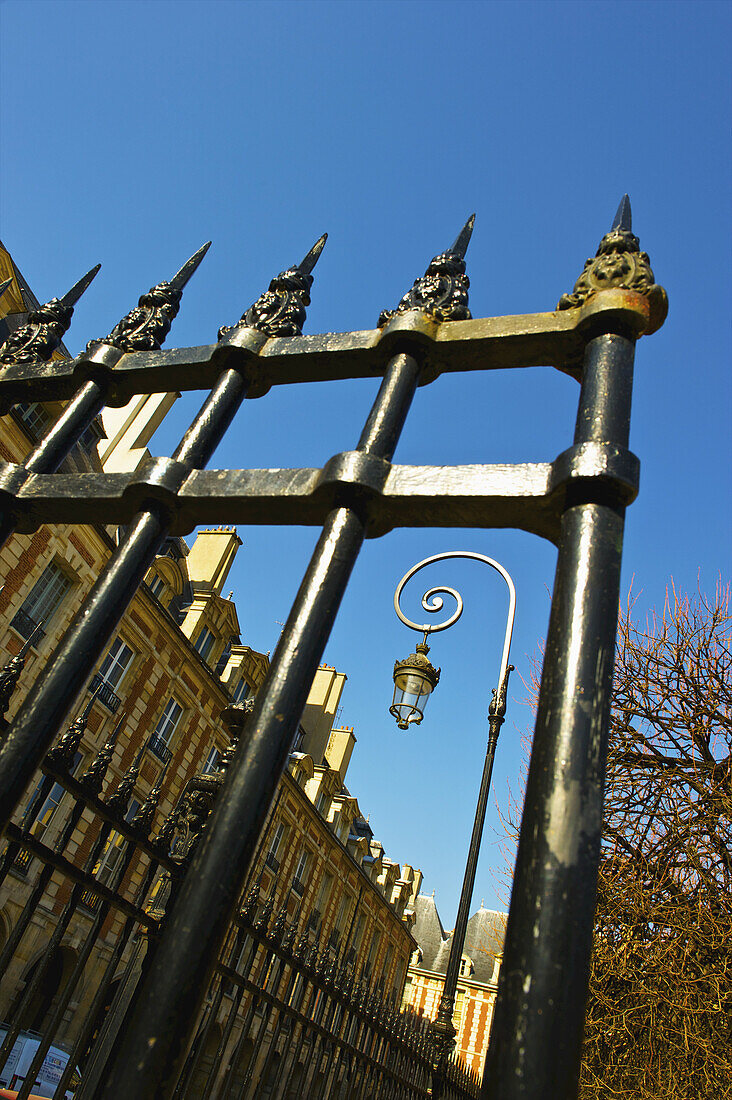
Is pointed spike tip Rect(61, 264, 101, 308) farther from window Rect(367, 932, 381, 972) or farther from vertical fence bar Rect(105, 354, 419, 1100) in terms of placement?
window Rect(367, 932, 381, 972)

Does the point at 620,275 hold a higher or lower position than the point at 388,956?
lower

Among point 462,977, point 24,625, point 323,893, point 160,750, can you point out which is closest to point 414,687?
point 24,625

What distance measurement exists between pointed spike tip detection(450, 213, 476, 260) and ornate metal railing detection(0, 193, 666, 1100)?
2 cm

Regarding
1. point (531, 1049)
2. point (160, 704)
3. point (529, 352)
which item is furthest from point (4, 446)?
point (531, 1049)

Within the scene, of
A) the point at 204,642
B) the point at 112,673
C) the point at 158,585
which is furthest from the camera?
the point at 204,642

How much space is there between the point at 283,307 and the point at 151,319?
73 centimetres

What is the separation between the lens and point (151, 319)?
3191 mm

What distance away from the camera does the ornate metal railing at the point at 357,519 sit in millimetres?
1398

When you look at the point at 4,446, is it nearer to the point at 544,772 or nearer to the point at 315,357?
the point at 315,357

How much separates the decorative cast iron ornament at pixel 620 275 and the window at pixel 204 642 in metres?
21.4

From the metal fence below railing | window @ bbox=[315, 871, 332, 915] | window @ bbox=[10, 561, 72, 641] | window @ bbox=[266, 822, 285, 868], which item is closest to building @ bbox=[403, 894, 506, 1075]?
window @ bbox=[315, 871, 332, 915]

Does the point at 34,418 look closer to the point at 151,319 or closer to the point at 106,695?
the point at 106,695

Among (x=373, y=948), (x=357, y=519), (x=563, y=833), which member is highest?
(x=373, y=948)

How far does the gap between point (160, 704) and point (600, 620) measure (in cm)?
1984
